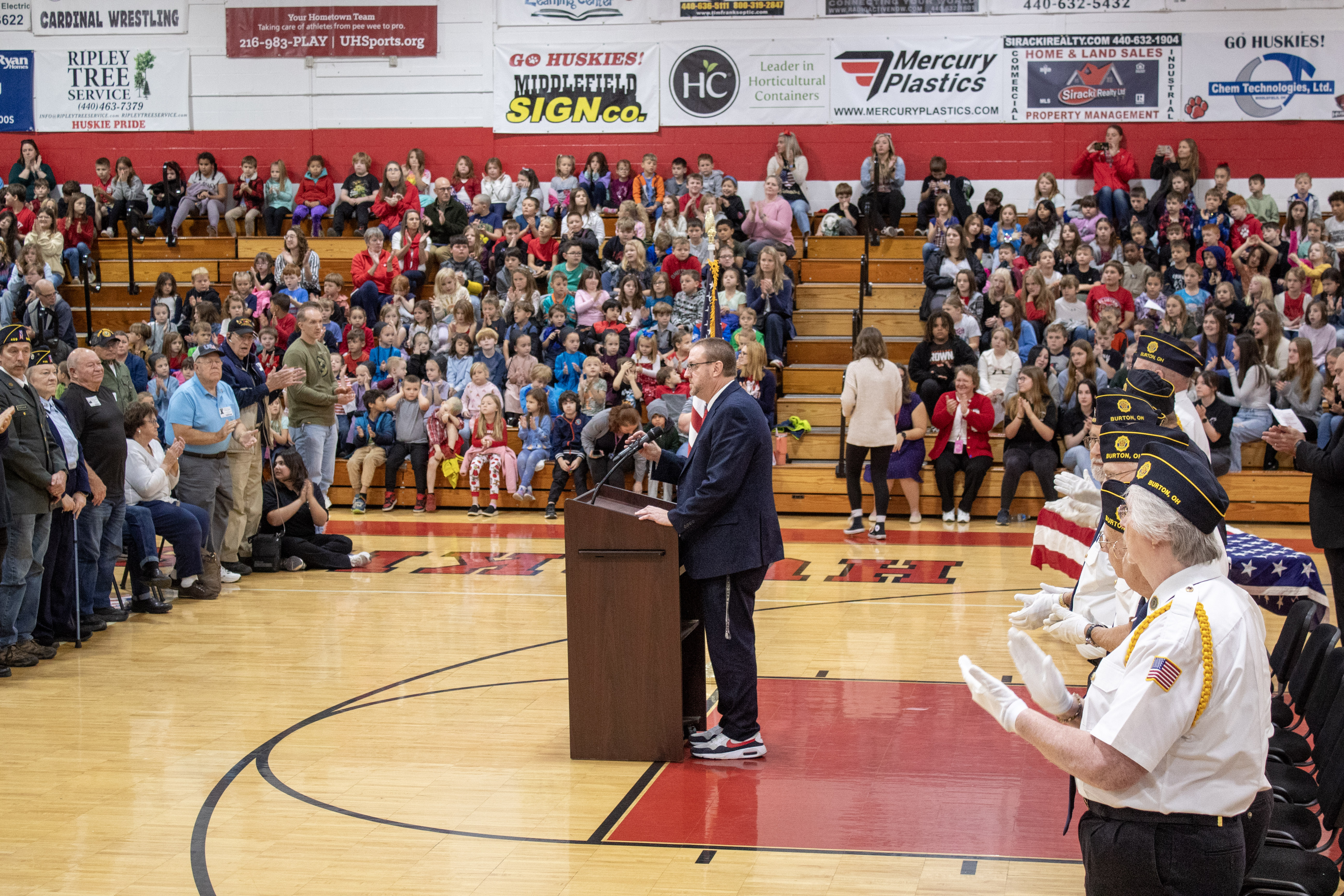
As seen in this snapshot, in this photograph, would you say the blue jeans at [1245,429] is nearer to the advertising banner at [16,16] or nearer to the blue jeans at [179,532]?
the blue jeans at [179,532]

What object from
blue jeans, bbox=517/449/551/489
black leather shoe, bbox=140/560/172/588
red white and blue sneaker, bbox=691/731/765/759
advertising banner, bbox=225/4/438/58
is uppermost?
advertising banner, bbox=225/4/438/58

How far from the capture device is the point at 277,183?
59.5 feet

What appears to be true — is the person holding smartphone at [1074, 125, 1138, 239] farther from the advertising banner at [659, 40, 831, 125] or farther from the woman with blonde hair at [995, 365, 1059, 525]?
the woman with blonde hair at [995, 365, 1059, 525]

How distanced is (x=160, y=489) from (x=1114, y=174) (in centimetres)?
1213

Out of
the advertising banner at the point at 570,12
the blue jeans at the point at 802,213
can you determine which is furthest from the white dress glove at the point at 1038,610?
the advertising banner at the point at 570,12

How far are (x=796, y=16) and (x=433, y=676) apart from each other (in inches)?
496

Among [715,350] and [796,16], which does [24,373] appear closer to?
[715,350]

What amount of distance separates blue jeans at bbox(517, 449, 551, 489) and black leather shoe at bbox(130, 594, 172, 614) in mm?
4637

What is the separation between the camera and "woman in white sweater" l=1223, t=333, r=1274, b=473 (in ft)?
40.3

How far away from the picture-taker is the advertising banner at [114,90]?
61.4 ft

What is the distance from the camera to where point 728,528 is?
18.3 ft

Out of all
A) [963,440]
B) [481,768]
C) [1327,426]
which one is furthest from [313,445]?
[1327,426]

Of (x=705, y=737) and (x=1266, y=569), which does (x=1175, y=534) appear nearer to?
(x=705, y=737)

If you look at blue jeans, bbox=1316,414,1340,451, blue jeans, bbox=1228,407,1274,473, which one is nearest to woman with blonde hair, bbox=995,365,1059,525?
blue jeans, bbox=1228,407,1274,473
